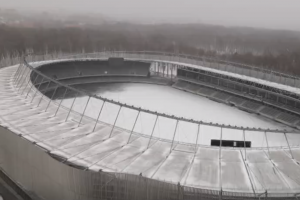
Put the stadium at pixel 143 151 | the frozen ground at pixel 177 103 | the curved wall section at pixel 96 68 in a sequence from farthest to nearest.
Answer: the curved wall section at pixel 96 68
the frozen ground at pixel 177 103
the stadium at pixel 143 151

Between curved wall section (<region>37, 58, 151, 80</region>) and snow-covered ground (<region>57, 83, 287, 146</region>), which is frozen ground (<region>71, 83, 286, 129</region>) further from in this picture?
curved wall section (<region>37, 58, 151, 80</region>)

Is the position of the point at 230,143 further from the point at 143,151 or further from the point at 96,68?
the point at 96,68

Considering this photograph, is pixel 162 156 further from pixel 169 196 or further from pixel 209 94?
pixel 209 94

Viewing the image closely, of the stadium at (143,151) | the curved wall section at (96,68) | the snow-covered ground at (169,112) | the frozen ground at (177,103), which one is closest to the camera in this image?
the stadium at (143,151)

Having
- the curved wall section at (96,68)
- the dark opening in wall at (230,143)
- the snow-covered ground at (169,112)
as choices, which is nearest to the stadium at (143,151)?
the dark opening in wall at (230,143)

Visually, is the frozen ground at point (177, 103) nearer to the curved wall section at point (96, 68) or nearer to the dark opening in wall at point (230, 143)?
the curved wall section at point (96, 68)

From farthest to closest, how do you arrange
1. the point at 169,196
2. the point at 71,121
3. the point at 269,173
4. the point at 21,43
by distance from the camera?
the point at 21,43
the point at 71,121
the point at 269,173
the point at 169,196

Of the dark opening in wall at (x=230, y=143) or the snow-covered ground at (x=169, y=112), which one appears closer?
the dark opening in wall at (x=230, y=143)

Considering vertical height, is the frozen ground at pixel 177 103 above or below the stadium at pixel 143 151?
below

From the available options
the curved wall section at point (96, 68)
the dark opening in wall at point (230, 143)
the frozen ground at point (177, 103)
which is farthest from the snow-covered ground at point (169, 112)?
the dark opening in wall at point (230, 143)

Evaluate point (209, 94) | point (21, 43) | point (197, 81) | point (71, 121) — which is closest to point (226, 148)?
point (71, 121)

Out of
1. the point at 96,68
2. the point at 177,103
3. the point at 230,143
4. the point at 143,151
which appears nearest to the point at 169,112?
the point at 177,103
